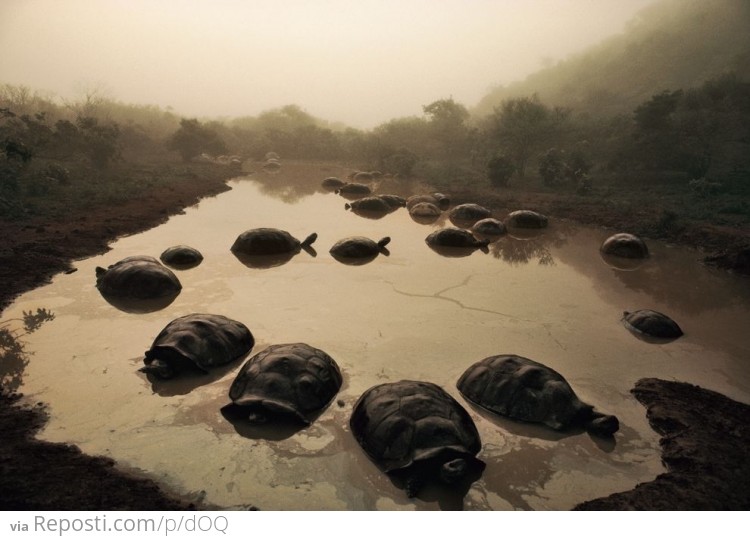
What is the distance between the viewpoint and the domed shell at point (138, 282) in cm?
916

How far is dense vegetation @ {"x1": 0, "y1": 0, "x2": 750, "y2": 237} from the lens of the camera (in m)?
20.4

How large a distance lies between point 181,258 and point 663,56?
6698 centimetres

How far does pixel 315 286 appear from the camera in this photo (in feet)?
34.2

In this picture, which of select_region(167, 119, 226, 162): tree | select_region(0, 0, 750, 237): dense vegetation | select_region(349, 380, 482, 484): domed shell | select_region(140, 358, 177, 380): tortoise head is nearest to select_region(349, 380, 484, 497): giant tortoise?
select_region(349, 380, 482, 484): domed shell

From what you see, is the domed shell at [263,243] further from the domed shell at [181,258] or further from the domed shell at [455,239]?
the domed shell at [455,239]

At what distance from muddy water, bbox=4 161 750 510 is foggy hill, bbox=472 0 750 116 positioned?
45.3 m

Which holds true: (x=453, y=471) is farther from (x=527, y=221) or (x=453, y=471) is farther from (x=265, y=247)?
(x=527, y=221)

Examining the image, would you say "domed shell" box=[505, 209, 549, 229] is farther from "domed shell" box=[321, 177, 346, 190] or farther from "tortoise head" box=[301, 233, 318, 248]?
"domed shell" box=[321, 177, 346, 190]

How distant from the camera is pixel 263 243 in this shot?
12.8 m

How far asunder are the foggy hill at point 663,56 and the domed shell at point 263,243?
4766cm

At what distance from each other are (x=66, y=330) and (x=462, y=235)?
10.3 meters

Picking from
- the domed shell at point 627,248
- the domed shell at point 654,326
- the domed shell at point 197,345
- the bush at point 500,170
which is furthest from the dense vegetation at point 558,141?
the domed shell at point 197,345

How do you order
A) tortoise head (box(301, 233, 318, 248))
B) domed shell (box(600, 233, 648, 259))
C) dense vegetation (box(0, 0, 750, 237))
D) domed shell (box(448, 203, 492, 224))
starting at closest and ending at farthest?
1. domed shell (box(600, 233, 648, 259))
2. tortoise head (box(301, 233, 318, 248))
3. domed shell (box(448, 203, 492, 224))
4. dense vegetation (box(0, 0, 750, 237))

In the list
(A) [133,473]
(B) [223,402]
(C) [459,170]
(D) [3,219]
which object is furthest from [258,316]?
(C) [459,170]
